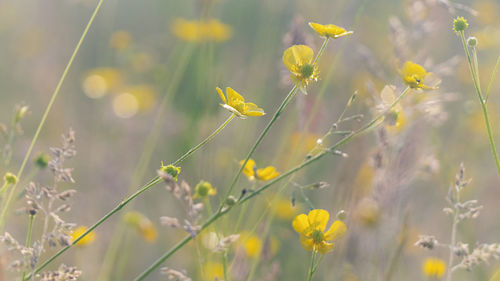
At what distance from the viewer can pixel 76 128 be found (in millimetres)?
2549

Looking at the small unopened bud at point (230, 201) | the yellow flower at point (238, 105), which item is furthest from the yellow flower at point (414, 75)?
the small unopened bud at point (230, 201)

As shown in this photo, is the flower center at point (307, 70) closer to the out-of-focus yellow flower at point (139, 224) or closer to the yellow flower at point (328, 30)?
the yellow flower at point (328, 30)

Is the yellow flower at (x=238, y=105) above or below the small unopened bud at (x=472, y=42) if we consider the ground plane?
below

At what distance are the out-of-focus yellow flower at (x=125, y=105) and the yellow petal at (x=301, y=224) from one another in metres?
1.84

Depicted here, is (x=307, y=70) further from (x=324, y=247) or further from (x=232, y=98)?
(x=324, y=247)

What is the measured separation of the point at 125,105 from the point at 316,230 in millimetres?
2000

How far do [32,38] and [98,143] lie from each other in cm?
133

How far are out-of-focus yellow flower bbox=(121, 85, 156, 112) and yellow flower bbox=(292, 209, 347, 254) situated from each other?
195 centimetres

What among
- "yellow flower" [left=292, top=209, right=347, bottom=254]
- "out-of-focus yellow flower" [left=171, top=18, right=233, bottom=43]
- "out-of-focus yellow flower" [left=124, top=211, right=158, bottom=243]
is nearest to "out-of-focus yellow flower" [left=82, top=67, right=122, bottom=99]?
"out-of-focus yellow flower" [left=171, top=18, right=233, bottom=43]

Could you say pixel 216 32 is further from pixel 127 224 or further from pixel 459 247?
pixel 459 247

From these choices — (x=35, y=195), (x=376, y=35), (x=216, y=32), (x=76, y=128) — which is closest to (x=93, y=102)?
(x=76, y=128)

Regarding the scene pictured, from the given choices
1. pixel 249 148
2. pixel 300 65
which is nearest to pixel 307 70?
pixel 300 65

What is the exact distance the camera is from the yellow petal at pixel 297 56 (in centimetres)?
86

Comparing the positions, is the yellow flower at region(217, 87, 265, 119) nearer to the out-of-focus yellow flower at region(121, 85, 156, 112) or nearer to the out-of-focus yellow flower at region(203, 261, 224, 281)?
the out-of-focus yellow flower at region(203, 261, 224, 281)
